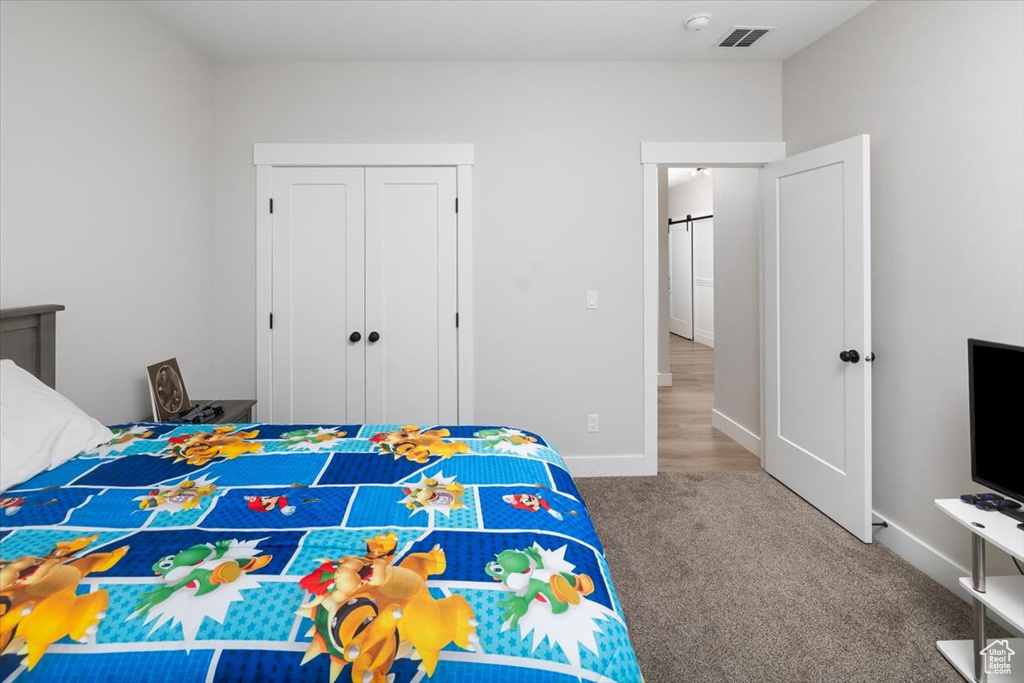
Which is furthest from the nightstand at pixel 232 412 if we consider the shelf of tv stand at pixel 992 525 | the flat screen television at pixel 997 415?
the flat screen television at pixel 997 415

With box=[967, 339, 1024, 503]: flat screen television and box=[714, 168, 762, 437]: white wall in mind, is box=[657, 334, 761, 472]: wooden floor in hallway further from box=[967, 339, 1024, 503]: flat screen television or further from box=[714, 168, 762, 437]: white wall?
box=[967, 339, 1024, 503]: flat screen television

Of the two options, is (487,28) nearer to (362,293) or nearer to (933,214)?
(362,293)

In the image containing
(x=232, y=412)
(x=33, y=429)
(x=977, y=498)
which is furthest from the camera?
(x=232, y=412)

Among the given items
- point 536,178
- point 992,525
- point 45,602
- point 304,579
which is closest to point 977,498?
point 992,525

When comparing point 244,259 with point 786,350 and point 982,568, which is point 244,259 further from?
point 982,568

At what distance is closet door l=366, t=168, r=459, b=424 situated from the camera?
3.56 meters

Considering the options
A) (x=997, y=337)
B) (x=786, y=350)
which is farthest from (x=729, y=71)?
(x=997, y=337)

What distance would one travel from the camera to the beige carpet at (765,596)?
6.20 ft

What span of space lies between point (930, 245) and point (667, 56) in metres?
1.87

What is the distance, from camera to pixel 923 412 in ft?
8.41

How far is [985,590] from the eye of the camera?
1801 mm

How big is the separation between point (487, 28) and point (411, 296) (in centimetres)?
157

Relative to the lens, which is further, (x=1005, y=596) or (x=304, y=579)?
(x=1005, y=596)

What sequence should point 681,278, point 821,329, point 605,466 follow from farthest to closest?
point 681,278 < point 605,466 < point 821,329
